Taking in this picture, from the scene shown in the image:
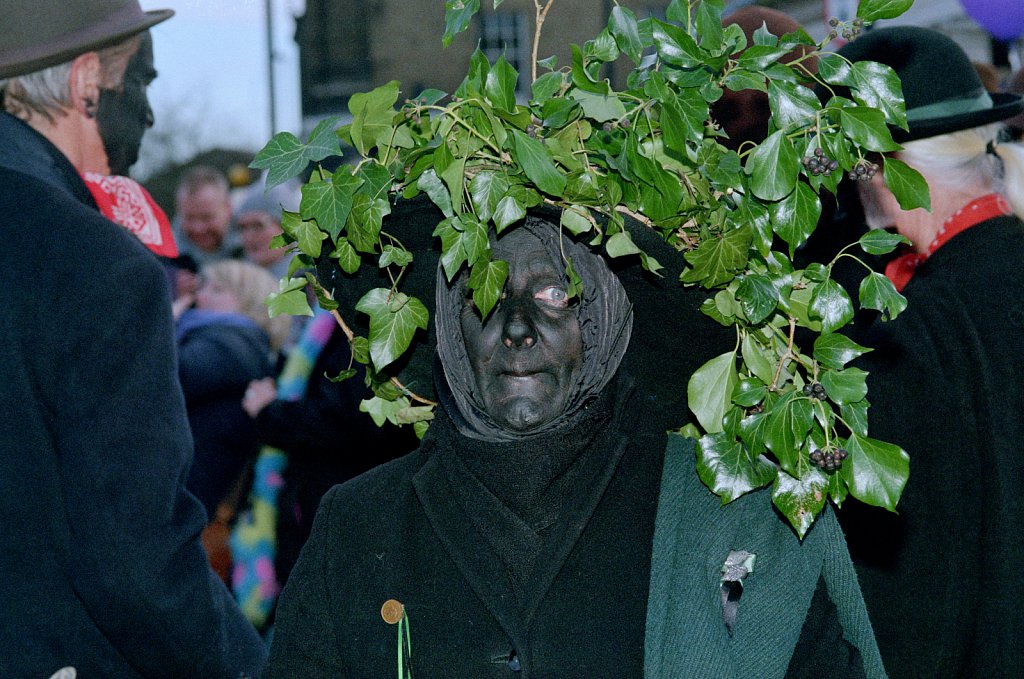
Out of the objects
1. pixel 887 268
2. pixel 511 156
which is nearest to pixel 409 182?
pixel 511 156

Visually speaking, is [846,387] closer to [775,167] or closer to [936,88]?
[775,167]

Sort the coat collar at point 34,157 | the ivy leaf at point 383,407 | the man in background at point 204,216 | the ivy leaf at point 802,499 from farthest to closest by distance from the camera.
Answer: the man in background at point 204,216, the coat collar at point 34,157, the ivy leaf at point 383,407, the ivy leaf at point 802,499

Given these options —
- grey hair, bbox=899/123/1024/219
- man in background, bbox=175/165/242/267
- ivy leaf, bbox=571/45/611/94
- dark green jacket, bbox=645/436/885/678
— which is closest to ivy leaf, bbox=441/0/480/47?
ivy leaf, bbox=571/45/611/94

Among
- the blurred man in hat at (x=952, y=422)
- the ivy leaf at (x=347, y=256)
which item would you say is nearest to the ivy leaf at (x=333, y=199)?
the ivy leaf at (x=347, y=256)

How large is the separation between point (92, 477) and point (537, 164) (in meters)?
1.25

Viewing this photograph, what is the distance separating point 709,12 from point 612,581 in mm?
1017

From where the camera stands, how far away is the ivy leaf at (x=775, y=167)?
194cm

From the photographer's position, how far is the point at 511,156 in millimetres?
2055

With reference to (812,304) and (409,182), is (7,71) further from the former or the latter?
(812,304)

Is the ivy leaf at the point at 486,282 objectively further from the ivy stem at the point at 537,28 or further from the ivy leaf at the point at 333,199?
the ivy stem at the point at 537,28

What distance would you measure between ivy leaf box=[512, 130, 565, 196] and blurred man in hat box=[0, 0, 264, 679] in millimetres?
1113

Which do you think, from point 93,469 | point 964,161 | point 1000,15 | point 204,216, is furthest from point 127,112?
point 1000,15

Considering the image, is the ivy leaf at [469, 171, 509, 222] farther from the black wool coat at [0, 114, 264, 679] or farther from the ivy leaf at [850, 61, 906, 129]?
the black wool coat at [0, 114, 264, 679]

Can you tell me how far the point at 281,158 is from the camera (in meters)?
2.11
